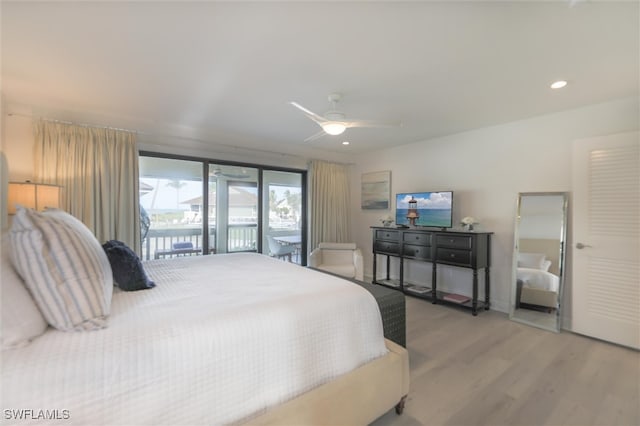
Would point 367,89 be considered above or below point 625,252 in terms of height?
above

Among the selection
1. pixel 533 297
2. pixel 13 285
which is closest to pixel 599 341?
pixel 533 297

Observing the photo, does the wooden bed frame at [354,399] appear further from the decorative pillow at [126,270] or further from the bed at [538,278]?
the bed at [538,278]

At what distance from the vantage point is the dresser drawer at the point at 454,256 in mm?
3461

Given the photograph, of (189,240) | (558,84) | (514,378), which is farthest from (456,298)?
(189,240)

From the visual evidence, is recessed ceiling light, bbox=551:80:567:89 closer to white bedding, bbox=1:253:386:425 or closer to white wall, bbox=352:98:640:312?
white wall, bbox=352:98:640:312

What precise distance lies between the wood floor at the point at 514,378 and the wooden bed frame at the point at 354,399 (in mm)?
205

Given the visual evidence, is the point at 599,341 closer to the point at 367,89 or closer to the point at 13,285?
the point at 367,89

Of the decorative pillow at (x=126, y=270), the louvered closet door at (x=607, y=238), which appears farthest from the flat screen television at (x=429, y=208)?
the decorative pillow at (x=126, y=270)

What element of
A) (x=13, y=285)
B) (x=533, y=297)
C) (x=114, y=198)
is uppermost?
(x=114, y=198)

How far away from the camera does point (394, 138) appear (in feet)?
14.1

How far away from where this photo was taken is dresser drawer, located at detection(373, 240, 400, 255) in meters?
4.31

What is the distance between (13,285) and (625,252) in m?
4.46

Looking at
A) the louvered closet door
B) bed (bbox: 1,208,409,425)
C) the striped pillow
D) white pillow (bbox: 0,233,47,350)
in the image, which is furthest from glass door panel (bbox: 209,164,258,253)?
the louvered closet door

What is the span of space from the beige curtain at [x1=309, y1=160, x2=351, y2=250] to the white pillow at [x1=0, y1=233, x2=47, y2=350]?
4.07m
